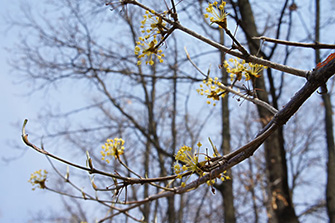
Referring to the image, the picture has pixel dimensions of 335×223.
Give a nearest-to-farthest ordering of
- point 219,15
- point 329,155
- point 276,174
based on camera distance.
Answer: point 219,15 → point 276,174 → point 329,155

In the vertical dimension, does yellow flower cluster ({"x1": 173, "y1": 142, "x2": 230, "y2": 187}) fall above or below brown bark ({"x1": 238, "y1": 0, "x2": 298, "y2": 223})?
below

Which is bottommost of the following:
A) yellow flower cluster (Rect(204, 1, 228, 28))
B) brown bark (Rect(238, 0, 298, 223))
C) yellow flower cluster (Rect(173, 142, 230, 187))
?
yellow flower cluster (Rect(173, 142, 230, 187))

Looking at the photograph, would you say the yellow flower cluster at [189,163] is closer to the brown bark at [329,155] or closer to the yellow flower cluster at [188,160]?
the yellow flower cluster at [188,160]

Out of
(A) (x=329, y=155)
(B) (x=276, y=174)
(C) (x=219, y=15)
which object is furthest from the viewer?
(A) (x=329, y=155)

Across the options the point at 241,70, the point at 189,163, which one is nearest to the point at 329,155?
the point at 241,70

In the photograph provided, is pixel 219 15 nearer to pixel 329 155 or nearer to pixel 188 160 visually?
pixel 188 160

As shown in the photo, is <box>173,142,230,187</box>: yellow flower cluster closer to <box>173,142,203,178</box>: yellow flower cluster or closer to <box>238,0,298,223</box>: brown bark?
<box>173,142,203,178</box>: yellow flower cluster

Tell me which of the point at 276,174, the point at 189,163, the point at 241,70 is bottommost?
the point at 189,163

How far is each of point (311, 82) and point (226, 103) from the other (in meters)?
4.57

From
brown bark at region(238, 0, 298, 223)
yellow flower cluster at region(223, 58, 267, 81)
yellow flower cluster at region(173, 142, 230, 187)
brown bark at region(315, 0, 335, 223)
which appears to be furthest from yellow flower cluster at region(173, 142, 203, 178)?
brown bark at region(315, 0, 335, 223)

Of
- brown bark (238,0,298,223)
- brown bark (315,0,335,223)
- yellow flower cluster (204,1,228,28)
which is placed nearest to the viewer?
yellow flower cluster (204,1,228,28)

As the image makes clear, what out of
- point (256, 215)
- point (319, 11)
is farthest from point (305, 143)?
point (319, 11)

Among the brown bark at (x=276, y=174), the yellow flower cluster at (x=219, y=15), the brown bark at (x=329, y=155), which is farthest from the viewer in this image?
the brown bark at (x=329, y=155)

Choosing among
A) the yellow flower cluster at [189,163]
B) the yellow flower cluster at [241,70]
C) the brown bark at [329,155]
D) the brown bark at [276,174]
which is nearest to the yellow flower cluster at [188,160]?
the yellow flower cluster at [189,163]
